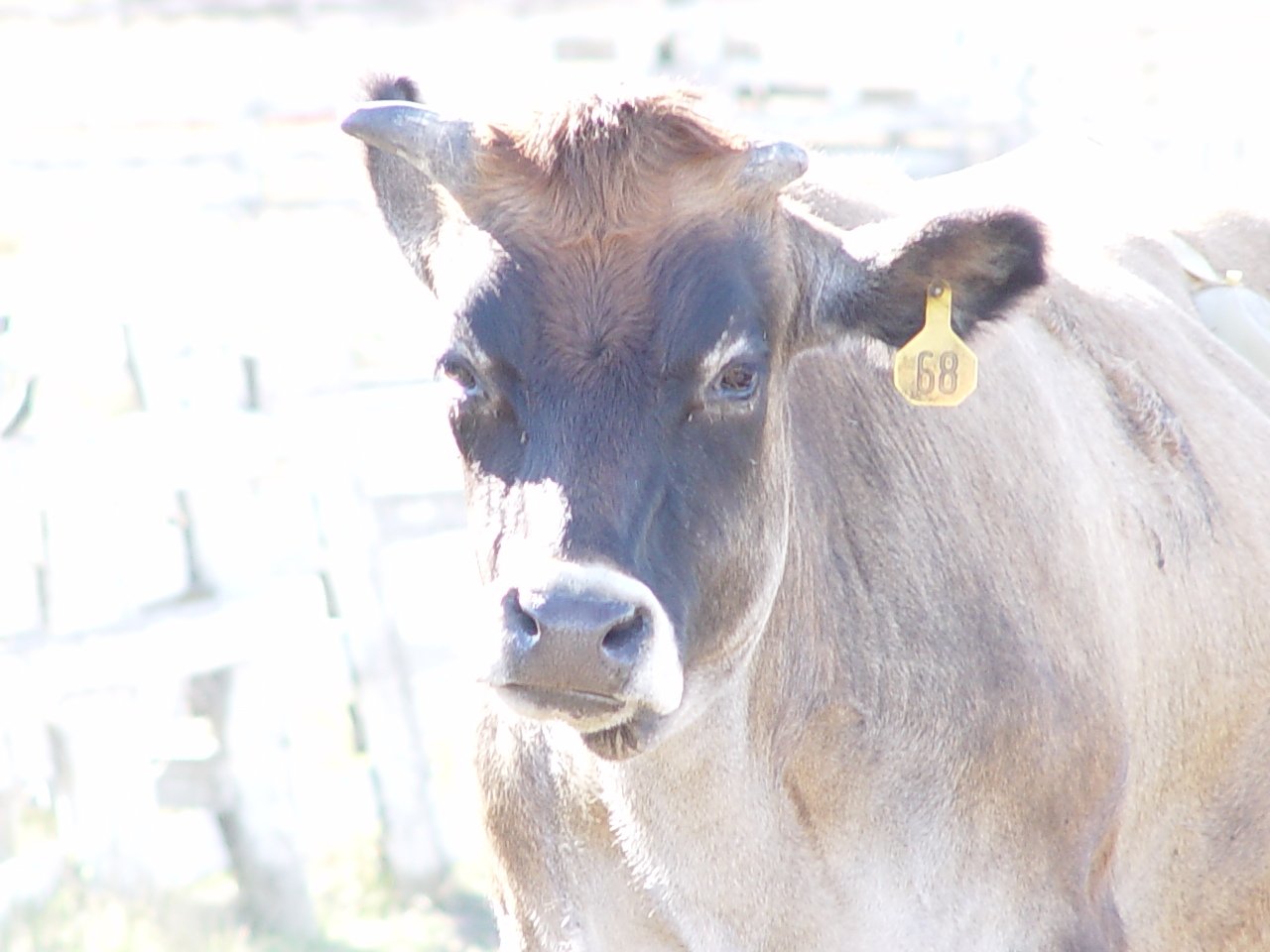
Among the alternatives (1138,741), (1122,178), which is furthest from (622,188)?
(1122,178)

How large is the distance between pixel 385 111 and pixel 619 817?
1.56 m

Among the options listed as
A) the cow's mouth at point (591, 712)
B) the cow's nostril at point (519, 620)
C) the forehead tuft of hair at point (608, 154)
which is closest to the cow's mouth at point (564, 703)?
the cow's mouth at point (591, 712)

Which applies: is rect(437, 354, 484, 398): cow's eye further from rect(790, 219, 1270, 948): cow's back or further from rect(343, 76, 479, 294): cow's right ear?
rect(790, 219, 1270, 948): cow's back

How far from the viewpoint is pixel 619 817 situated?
162 inches

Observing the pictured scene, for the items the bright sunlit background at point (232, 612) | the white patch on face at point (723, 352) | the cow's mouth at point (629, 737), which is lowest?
the bright sunlit background at point (232, 612)

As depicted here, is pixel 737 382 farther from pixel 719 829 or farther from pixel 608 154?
pixel 719 829

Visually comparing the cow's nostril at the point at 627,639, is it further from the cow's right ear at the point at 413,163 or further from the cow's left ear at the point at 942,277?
the cow's right ear at the point at 413,163

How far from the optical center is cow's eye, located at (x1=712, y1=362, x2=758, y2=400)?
3.69 meters

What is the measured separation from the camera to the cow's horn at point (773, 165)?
389cm

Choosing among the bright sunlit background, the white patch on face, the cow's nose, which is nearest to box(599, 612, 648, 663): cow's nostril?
the cow's nose

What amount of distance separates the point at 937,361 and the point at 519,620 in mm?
1129

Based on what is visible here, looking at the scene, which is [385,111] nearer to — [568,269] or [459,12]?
[568,269]

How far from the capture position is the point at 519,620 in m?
3.41

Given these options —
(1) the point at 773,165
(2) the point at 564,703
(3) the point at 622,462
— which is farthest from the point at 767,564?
(1) the point at 773,165
